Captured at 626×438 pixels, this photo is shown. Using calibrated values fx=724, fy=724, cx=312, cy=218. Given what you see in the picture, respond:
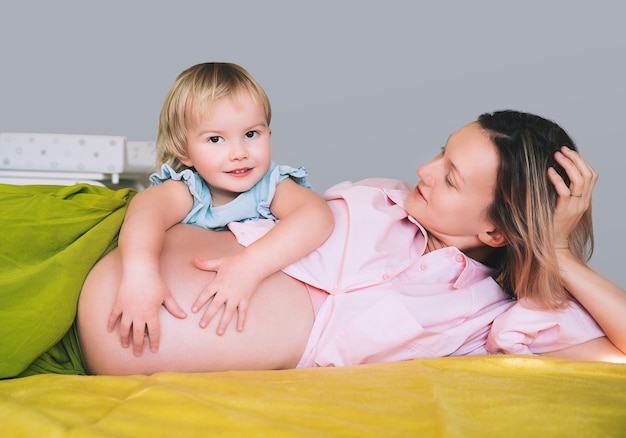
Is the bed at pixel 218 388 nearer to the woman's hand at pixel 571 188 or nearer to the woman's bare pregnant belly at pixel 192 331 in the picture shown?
the woman's bare pregnant belly at pixel 192 331

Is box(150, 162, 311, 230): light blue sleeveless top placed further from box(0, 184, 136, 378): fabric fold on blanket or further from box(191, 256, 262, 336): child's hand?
box(191, 256, 262, 336): child's hand

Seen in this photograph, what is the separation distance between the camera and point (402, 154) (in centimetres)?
340

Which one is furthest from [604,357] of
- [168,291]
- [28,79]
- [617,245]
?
[28,79]

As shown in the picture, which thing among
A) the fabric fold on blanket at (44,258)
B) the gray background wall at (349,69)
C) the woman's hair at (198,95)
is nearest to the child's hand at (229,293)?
the fabric fold on blanket at (44,258)

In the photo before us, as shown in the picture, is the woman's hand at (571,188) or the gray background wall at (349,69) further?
the gray background wall at (349,69)

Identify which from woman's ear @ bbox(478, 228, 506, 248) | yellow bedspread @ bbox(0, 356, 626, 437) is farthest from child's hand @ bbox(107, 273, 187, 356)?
woman's ear @ bbox(478, 228, 506, 248)

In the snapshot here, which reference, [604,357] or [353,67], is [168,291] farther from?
[353,67]

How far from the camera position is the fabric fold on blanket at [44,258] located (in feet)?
3.94

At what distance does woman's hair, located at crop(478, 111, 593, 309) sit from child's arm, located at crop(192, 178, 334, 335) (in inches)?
14.5

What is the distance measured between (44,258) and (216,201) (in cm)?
44

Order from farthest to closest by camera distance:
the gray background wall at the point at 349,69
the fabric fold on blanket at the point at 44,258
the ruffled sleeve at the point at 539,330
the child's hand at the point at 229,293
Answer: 1. the gray background wall at the point at 349,69
2. the ruffled sleeve at the point at 539,330
3. the child's hand at the point at 229,293
4. the fabric fold on blanket at the point at 44,258

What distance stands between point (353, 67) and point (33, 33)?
4.82ft

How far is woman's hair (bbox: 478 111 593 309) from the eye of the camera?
4.75ft

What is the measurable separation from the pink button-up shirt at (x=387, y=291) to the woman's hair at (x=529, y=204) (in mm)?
63
